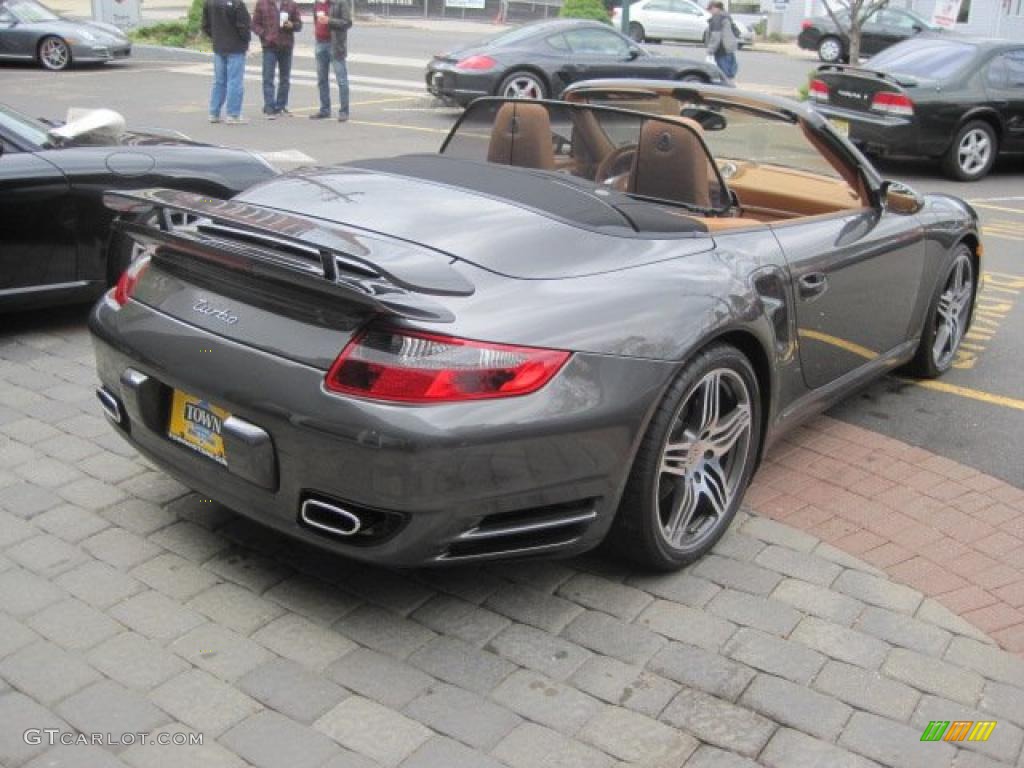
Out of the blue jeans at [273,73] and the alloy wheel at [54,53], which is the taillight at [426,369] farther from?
the alloy wheel at [54,53]

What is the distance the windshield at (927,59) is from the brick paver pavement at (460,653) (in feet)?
31.5

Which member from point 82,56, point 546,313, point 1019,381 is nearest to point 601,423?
point 546,313

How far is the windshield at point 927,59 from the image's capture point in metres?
12.4

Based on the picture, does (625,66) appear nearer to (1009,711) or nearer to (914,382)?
(914,382)

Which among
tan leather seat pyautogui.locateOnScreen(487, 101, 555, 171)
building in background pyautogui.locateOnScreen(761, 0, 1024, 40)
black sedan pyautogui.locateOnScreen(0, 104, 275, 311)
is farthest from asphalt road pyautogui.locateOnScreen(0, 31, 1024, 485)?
building in background pyautogui.locateOnScreen(761, 0, 1024, 40)

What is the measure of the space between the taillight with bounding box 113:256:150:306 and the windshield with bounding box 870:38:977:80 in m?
10.6

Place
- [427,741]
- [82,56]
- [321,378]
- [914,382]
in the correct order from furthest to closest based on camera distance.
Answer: [82,56]
[914,382]
[321,378]
[427,741]

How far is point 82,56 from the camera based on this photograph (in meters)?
19.5

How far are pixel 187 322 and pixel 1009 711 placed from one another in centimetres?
252

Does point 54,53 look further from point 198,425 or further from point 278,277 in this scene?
point 278,277

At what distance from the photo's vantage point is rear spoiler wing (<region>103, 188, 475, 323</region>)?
2977 mm

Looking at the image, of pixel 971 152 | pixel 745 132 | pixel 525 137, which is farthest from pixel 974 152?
pixel 525 137

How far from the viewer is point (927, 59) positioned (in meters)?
12.8

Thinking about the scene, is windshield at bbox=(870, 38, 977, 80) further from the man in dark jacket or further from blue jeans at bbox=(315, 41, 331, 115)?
the man in dark jacket
